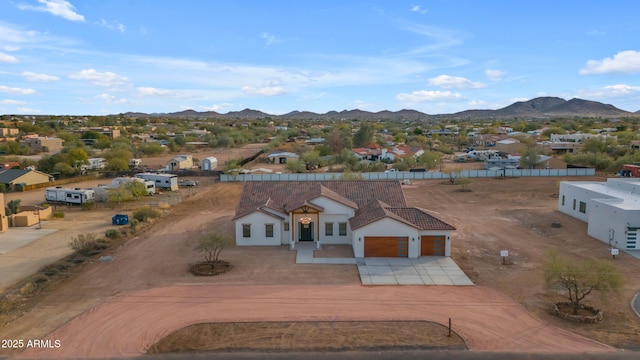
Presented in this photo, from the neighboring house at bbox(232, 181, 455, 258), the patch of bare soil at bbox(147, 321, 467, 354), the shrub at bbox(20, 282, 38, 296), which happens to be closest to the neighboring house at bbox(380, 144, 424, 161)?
the neighboring house at bbox(232, 181, 455, 258)

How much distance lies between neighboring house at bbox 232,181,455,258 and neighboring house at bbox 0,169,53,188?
3342cm

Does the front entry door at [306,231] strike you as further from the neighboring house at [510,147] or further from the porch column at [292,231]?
the neighboring house at [510,147]

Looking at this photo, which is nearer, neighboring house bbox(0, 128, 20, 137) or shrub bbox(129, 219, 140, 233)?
shrub bbox(129, 219, 140, 233)

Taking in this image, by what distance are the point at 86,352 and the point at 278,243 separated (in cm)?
1415

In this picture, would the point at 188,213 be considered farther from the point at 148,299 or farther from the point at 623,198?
the point at 623,198

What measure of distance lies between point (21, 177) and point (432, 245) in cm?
4668

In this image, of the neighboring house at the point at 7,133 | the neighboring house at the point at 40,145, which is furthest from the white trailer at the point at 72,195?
the neighboring house at the point at 7,133

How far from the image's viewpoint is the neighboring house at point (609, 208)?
27594mm

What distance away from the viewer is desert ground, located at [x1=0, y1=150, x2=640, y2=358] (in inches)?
671

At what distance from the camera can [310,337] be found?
16766mm

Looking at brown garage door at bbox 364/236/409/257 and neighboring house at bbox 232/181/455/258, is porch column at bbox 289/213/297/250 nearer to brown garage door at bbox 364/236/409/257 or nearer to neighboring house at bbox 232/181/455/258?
neighboring house at bbox 232/181/455/258

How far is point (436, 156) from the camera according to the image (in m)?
68.2

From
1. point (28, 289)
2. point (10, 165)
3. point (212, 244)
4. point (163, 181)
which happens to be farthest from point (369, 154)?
point (28, 289)

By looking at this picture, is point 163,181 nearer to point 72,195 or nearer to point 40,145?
point 72,195
